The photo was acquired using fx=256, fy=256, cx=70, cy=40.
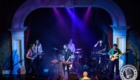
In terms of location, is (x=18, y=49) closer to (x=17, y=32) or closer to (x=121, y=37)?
(x=17, y=32)

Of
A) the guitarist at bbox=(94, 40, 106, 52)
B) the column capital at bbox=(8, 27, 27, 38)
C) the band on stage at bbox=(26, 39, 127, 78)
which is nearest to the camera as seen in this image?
the band on stage at bbox=(26, 39, 127, 78)

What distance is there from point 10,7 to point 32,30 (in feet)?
6.34

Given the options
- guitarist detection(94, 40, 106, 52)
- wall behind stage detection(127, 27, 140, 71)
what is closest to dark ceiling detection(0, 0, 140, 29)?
wall behind stage detection(127, 27, 140, 71)

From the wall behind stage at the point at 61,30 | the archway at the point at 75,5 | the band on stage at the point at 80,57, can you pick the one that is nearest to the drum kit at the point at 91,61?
the band on stage at the point at 80,57

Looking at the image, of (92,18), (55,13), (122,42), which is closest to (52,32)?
(55,13)

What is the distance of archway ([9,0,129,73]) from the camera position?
14438 millimetres

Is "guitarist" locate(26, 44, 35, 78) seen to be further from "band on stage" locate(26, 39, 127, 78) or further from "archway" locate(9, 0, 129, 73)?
"archway" locate(9, 0, 129, 73)

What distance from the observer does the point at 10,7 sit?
14469 mm

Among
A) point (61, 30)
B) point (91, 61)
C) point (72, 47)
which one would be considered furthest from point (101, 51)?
point (61, 30)

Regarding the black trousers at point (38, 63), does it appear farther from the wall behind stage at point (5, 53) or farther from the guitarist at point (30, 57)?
the wall behind stage at point (5, 53)

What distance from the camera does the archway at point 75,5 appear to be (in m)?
14.4

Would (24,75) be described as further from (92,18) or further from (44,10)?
(92,18)

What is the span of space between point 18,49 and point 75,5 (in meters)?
4.13

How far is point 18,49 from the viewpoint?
14742 mm
